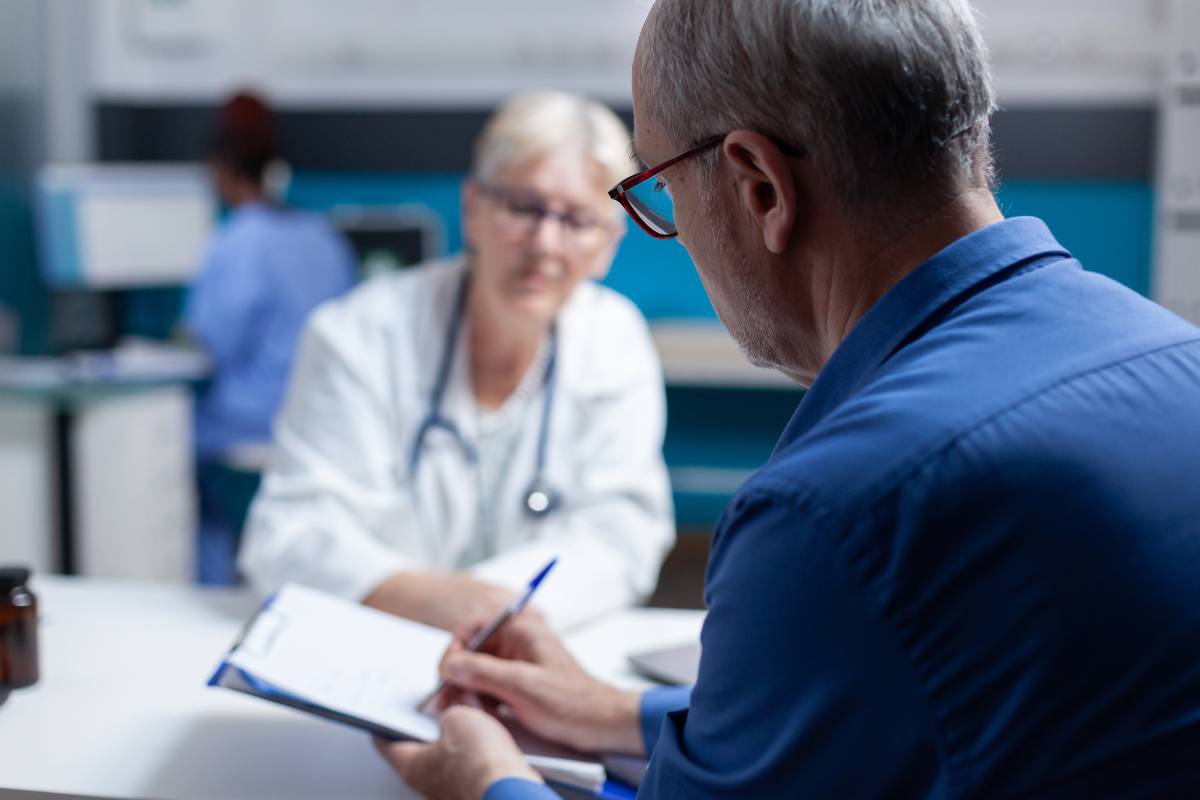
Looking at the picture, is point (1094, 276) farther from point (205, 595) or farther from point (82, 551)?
point (82, 551)

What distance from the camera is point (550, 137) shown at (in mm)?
1915

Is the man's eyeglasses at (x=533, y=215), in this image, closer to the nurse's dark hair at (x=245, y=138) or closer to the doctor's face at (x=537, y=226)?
the doctor's face at (x=537, y=226)

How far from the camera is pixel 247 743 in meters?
1.24

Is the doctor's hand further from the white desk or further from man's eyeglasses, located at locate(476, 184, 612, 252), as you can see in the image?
man's eyeglasses, located at locate(476, 184, 612, 252)

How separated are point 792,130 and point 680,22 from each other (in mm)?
118

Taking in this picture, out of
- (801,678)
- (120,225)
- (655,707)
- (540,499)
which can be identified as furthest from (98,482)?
(801,678)

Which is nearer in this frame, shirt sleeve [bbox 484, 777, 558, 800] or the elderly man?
the elderly man

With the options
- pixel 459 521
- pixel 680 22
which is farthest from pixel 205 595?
pixel 680 22

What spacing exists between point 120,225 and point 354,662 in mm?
3602

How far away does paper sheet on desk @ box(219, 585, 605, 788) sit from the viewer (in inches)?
45.6

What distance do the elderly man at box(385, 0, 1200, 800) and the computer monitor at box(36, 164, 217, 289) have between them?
391cm

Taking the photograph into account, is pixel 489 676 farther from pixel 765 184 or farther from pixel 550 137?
pixel 550 137

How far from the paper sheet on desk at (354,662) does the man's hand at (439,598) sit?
0.06m

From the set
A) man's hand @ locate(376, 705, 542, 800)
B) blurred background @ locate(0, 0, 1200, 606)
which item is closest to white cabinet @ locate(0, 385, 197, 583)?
blurred background @ locate(0, 0, 1200, 606)
